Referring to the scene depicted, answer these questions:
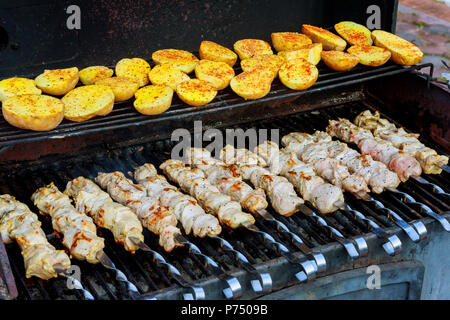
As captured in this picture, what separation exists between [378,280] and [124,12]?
2463 millimetres

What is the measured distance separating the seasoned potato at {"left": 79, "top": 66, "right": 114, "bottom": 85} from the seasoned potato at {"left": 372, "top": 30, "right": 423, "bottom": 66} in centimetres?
197

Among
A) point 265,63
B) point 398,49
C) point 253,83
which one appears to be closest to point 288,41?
point 265,63

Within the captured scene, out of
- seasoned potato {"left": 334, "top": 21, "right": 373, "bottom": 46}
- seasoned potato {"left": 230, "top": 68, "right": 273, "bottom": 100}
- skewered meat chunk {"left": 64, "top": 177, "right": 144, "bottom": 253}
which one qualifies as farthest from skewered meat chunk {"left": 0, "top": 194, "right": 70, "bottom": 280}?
seasoned potato {"left": 334, "top": 21, "right": 373, "bottom": 46}

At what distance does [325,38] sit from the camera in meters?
4.07

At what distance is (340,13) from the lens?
4543 millimetres

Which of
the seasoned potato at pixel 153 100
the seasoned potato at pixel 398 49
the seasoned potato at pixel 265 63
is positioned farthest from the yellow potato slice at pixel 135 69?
the seasoned potato at pixel 398 49

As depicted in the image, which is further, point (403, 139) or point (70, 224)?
point (403, 139)

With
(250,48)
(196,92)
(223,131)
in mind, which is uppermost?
(250,48)

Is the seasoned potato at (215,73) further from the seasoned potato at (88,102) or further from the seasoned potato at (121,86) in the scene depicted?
the seasoned potato at (88,102)

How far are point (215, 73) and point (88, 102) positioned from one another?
2.84ft

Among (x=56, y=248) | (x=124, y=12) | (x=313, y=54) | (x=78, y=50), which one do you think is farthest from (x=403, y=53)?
(x=56, y=248)

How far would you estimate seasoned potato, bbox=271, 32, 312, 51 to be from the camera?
158 inches

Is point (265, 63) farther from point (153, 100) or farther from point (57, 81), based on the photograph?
point (57, 81)

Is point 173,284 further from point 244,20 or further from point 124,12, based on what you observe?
point 244,20
